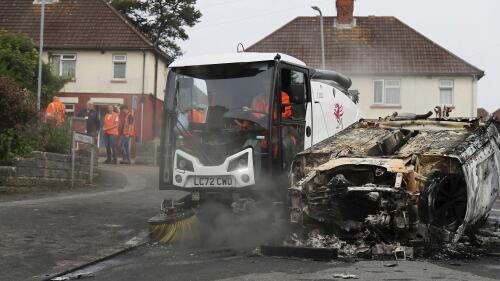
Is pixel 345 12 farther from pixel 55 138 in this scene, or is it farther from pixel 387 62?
pixel 55 138

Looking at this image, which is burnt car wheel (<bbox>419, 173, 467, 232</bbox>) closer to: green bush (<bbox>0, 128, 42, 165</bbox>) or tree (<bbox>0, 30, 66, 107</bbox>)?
green bush (<bbox>0, 128, 42, 165</bbox>)

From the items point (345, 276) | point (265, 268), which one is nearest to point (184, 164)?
point (265, 268)

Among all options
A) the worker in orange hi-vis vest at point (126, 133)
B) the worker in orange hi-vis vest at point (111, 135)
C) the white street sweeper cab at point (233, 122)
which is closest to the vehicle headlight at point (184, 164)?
the white street sweeper cab at point (233, 122)

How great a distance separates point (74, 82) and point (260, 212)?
2542 centimetres

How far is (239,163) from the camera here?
8.55 metres

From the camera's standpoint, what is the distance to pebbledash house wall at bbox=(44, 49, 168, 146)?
31.4 meters

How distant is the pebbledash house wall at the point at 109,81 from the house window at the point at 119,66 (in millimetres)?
182

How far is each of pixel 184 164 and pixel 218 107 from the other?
37.6 inches

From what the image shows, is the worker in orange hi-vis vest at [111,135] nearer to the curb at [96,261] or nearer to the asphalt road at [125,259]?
the asphalt road at [125,259]

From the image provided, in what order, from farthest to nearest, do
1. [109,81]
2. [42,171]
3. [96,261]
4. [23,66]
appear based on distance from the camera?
1. [109,81]
2. [23,66]
3. [42,171]
4. [96,261]

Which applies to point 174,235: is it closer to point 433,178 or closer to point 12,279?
point 12,279

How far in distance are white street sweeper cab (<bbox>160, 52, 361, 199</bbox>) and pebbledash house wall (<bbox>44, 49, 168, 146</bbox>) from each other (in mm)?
22556

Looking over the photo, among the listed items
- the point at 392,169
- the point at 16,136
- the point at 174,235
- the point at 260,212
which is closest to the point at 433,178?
the point at 392,169

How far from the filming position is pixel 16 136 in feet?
44.3
